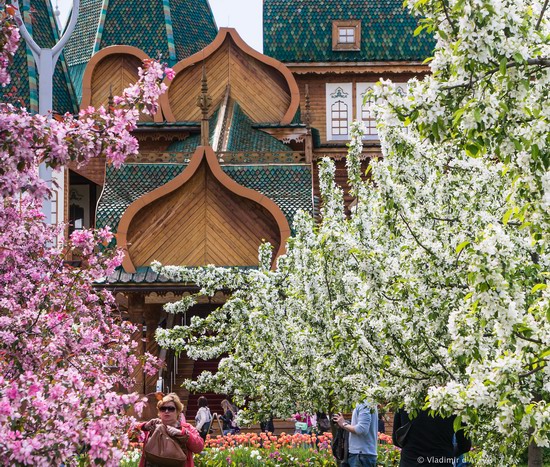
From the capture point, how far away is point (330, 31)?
120 feet

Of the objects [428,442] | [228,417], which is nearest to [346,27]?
[228,417]

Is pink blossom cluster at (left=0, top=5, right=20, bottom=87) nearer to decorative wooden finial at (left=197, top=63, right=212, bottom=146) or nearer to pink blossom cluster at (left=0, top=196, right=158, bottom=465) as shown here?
pink blossom cluster at (left=0, top=196, right=158, bottom=465)

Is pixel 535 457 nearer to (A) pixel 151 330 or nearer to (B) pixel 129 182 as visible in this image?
(A) pixel 151 330

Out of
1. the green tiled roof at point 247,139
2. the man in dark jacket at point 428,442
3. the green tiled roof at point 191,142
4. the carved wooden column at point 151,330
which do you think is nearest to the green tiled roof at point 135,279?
the carved wooden column at point 151,330

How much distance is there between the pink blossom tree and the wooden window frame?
27.0m

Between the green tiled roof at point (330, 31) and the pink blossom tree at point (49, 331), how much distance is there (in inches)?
1057

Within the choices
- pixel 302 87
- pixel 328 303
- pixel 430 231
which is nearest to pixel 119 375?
pixel 328 303

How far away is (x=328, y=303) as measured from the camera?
1318cm

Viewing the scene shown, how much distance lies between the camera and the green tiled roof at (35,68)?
31469 mm

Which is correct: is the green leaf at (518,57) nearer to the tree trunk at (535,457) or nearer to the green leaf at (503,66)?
the green leaf at (503,66)

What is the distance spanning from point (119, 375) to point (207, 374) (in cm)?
475

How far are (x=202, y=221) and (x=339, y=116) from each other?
11.0 meters

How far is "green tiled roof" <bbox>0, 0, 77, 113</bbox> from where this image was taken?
3147 centimetres

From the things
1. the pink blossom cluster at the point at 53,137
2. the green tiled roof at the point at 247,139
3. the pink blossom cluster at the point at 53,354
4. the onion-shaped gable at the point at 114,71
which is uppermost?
the onion-shaped gable at the point at 114,71
